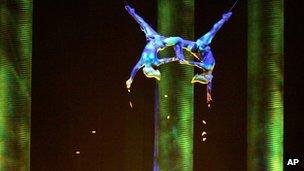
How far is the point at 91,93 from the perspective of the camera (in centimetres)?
500

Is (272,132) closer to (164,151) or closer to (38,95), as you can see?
(164,151)

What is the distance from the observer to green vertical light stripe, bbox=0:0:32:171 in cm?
464

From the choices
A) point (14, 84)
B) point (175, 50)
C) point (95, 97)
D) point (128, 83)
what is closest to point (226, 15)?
point (175, 50)

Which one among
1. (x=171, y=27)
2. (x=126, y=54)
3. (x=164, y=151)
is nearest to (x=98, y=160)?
(x=164, y=151)

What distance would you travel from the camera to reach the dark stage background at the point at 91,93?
491 centimetres

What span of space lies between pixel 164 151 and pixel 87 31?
1190 mm

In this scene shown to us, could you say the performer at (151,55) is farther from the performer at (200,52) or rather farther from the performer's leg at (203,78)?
the performer's leg at (203,78)

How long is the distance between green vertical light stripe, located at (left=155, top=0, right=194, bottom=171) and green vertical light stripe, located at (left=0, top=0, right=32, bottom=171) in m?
1.07

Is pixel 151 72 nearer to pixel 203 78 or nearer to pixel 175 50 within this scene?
pixel 175 50

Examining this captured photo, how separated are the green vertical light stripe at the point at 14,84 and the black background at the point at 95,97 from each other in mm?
238

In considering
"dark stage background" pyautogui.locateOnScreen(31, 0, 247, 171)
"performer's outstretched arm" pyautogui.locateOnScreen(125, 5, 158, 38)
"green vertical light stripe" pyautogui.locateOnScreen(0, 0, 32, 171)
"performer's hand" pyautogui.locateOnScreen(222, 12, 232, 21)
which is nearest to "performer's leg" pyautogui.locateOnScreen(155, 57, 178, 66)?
"performer's outstretched arm" pyautogui.locateOnScreen(125, 5, 158, 38)
